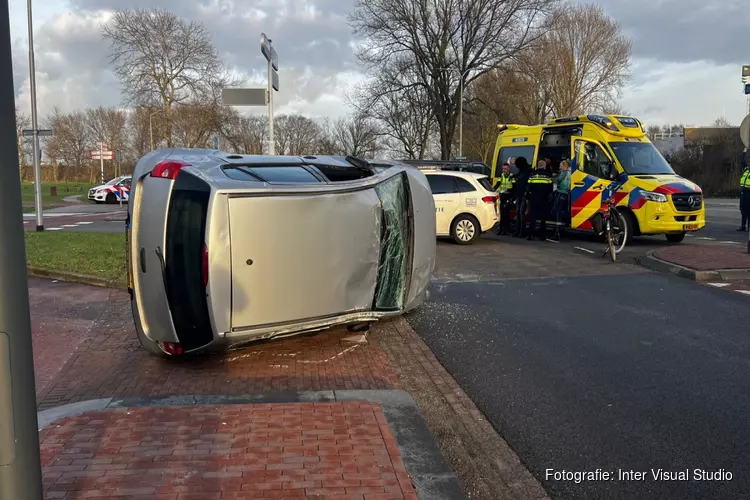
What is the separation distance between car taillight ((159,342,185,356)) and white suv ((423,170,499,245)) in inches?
398

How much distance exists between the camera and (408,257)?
6809 mm

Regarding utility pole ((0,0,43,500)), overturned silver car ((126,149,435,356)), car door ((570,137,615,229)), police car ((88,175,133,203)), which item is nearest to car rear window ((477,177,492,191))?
car door ((570,137,615,229))

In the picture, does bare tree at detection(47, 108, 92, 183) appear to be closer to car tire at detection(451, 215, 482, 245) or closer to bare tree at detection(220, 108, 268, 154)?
bare tree at detection(220, 108, 268, 154)

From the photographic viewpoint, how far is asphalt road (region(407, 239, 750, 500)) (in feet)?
13.0

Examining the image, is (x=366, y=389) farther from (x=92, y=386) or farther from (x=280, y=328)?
(x=92, y=386)

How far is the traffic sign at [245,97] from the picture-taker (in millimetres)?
11773

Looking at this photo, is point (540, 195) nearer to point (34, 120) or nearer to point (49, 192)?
point (34, 120)

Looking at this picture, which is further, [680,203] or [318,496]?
[680,203]

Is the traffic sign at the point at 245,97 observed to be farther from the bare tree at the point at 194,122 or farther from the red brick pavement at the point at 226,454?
the bare tree at the point at 194,122

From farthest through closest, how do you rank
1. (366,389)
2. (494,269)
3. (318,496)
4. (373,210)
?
(494,269)
(373,210)
(366,389)
(318,496)

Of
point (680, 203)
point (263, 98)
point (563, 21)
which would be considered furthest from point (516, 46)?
point (263, 98)

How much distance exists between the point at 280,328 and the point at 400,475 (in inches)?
89.2

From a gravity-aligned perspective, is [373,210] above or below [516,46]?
below

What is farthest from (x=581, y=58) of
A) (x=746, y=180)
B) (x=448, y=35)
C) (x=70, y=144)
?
(x=70, y=144)
